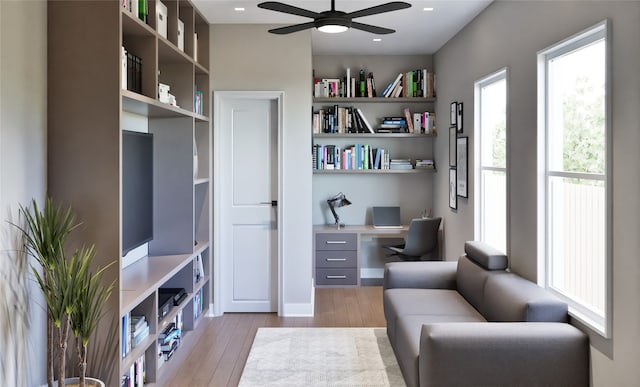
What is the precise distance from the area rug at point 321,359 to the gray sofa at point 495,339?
0.22 metres

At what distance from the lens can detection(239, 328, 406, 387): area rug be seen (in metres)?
3.43

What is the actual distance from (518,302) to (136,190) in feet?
8.09

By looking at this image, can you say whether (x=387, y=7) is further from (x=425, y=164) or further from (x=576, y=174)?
(x=425, y=164)

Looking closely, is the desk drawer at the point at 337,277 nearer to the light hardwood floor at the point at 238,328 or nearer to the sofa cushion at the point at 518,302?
the light hardwood floor at the point at 238,328

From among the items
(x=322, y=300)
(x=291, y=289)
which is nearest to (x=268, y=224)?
(x=291, y=289)

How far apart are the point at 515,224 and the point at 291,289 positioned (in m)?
2.17

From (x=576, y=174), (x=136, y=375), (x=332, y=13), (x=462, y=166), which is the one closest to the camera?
(x=576, y=174)

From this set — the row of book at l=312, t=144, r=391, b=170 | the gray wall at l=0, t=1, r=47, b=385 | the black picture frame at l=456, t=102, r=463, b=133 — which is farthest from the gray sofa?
the row of book at l=312, t=144, r=391, b=170

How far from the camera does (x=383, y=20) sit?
4723 mm

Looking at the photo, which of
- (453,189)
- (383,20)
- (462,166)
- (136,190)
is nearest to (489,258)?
(462,166)

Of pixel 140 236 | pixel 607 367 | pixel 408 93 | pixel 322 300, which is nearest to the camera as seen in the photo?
pixel 607 367

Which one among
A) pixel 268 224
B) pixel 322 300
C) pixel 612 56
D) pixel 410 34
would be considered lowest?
pixel 322 300

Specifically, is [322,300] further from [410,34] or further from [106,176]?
[106,176]

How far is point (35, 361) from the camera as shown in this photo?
2559mm
